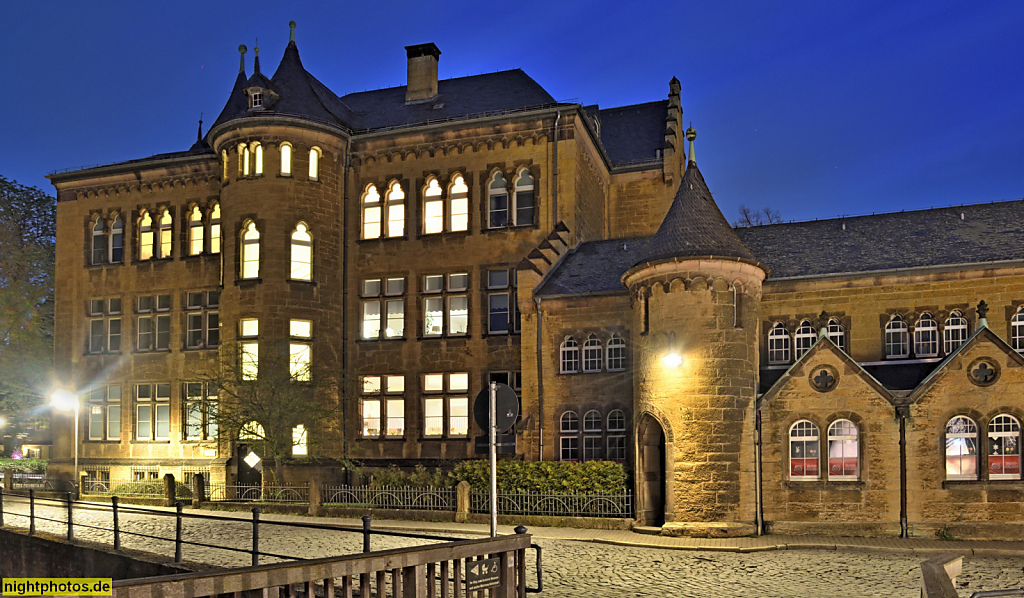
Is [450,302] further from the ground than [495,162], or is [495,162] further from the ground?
[495,162]

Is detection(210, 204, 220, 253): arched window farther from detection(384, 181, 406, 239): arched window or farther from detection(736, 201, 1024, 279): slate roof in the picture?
detection(736, 201, 1024, 279): slate roof

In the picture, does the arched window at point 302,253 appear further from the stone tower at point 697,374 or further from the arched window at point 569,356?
the stone tower at point 697,374

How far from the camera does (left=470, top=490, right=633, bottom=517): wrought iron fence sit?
23.8 m

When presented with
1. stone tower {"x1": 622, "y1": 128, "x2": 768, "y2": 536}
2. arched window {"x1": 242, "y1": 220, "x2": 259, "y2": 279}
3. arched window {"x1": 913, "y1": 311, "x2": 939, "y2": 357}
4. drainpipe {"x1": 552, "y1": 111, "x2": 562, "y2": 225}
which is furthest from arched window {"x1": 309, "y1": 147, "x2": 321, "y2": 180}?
arched window {"x1": 913, "y1": 311, "x2": 939, "y2": 357}

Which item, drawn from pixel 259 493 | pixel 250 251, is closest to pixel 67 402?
pixel 250 251

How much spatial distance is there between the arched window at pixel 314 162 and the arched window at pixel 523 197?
23.3ft

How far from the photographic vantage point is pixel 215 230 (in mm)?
36125

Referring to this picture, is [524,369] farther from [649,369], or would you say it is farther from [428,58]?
[428,58]

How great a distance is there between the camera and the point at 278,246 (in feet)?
108

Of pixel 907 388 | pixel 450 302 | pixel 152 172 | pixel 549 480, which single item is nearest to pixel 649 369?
pixel 549 480

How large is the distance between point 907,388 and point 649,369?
19.8 ft

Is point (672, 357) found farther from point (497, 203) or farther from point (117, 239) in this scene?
point (117, 239)

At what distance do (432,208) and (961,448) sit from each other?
1892 centimetres

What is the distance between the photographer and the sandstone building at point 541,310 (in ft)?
73.3
